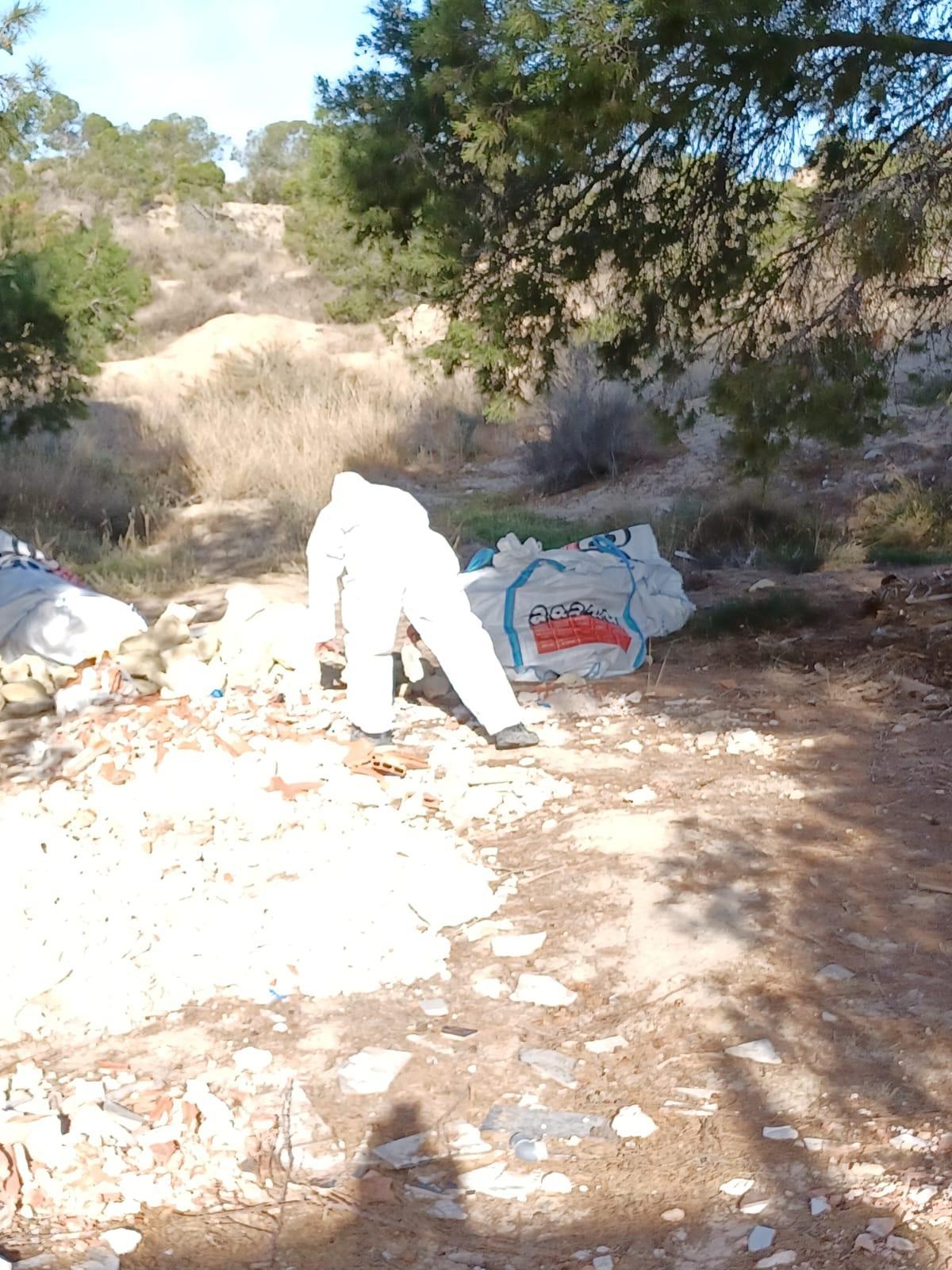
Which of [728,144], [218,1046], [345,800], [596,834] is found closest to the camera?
[218,1046]

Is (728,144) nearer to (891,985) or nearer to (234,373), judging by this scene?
(891,985)

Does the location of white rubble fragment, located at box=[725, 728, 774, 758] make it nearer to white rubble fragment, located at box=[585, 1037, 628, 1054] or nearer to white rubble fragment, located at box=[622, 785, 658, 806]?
white rubble fragment, located at box=[622, 785, 658, 806]

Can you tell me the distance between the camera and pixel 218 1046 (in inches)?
139

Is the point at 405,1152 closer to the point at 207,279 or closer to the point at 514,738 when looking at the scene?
the point at 514,738

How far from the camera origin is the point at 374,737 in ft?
19.5

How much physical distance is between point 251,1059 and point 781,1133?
132 cm

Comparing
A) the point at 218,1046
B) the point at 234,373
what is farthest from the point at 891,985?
the point at 234,373

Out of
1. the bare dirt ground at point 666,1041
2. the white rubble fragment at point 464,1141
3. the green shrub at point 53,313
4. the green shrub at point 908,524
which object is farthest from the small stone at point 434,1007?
the green shrub at point 53,313

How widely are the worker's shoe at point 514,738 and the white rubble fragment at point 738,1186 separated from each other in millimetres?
3127

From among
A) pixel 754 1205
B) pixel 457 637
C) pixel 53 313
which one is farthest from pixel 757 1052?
pixel 53 313

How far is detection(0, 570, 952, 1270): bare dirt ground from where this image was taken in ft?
9.00

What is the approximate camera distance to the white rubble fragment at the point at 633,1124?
3094mm

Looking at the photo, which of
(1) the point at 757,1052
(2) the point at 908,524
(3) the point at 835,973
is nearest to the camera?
(1) the point at 757,1052

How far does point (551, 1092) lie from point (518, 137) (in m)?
3.92
